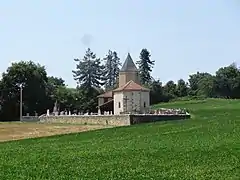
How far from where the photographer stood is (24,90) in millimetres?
106875

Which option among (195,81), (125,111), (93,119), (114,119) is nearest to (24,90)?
(125,111)

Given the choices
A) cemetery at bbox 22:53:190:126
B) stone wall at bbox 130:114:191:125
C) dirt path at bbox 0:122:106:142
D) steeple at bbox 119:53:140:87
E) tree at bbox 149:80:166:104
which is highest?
steeple at bbox 119:53:140:87

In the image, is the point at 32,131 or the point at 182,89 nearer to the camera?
the point at 32,131

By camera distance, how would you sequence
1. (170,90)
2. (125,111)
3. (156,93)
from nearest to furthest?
(125,111), (156,93), (170,90)

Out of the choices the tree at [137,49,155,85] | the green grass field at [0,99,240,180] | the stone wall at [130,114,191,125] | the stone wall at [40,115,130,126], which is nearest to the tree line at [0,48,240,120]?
the tree at [137,49,155,85]

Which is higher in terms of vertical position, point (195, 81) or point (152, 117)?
point (195, 81)

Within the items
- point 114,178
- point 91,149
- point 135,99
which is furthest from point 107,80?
point 114,178

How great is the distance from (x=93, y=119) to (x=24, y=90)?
34748 millimetres

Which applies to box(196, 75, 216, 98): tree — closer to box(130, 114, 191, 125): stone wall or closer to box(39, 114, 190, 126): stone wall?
box(39, 114, 190, 126): stone wall

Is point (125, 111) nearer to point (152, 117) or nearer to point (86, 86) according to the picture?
point (152, 117)

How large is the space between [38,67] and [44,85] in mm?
5848

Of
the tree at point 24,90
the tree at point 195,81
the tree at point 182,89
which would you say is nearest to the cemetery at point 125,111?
the tree at point 24,90

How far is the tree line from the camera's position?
4181 inches

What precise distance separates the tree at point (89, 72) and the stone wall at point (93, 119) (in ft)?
119
